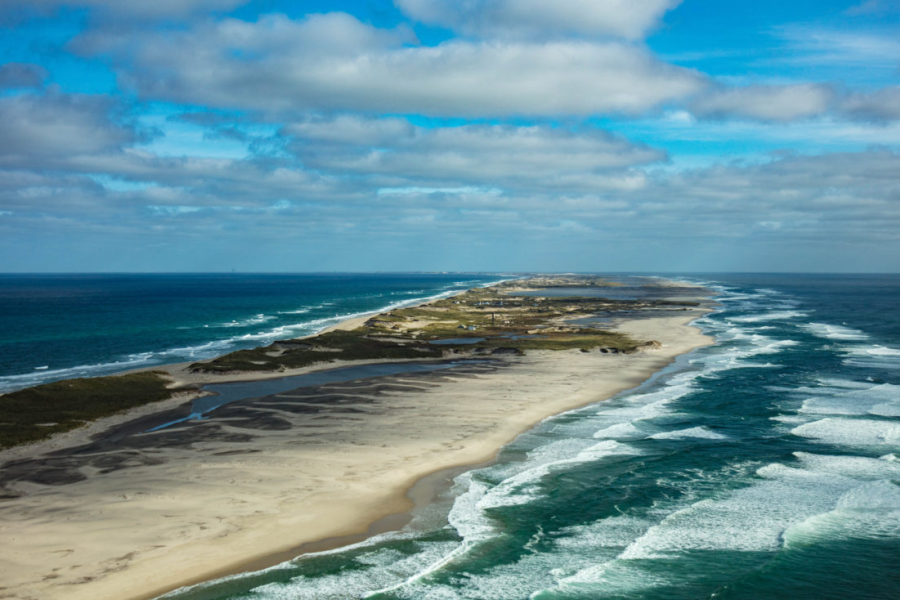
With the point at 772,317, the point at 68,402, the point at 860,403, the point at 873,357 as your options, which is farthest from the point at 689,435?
the point at 772,317

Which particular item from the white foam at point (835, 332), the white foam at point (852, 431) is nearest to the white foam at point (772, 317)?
the white foam at point (835, 332)

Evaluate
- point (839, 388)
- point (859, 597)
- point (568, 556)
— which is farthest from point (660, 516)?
point (839, 388)

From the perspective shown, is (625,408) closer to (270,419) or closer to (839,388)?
(839,388)

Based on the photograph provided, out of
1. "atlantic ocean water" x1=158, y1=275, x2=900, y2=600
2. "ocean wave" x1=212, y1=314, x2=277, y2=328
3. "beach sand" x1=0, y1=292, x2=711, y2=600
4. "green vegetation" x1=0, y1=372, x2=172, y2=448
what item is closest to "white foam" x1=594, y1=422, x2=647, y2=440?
"atlantic ocean water" x1=158, y1=275, x2=900, y2=600

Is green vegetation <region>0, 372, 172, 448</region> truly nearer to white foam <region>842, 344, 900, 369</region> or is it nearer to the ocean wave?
the ocean wave

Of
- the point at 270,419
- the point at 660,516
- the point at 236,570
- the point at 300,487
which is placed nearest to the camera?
the point at 236,570

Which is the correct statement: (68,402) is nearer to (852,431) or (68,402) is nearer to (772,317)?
(852,431)

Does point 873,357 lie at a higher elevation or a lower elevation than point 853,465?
higher
